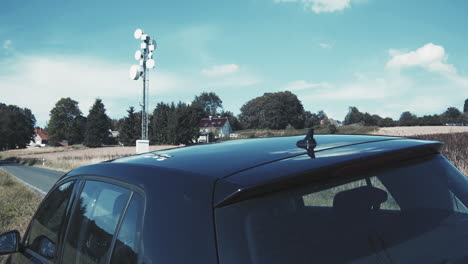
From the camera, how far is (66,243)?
6.72ft

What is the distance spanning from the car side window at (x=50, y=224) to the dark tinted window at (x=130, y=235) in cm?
72

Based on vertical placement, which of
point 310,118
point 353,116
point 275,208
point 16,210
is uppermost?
point 310,118

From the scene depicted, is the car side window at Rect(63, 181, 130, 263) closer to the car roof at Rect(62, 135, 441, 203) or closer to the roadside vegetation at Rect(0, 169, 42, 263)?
the car roof at Rect(62, 135, 441, 203)

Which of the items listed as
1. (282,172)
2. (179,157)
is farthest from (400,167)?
(179,157)

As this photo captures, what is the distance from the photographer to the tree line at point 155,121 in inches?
2591

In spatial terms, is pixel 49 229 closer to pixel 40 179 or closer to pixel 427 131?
pixel 40 179

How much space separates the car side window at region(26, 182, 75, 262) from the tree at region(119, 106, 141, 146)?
84.3 meters

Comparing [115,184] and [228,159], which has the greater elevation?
[228,159]

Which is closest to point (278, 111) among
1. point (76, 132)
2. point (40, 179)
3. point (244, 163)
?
point (76, 132)

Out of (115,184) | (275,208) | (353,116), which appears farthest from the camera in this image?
(353,116)

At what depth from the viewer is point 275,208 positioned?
131 centimetres

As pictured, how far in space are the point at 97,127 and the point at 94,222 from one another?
9490 centimetres

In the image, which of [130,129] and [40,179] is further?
[130,129]

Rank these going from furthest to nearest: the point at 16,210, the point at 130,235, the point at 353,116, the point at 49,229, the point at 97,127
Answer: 1. the point at 97,127
2. the point at 353,116
3. the point at 16,210
4. the point at 49,229
5. the point at 130,235
